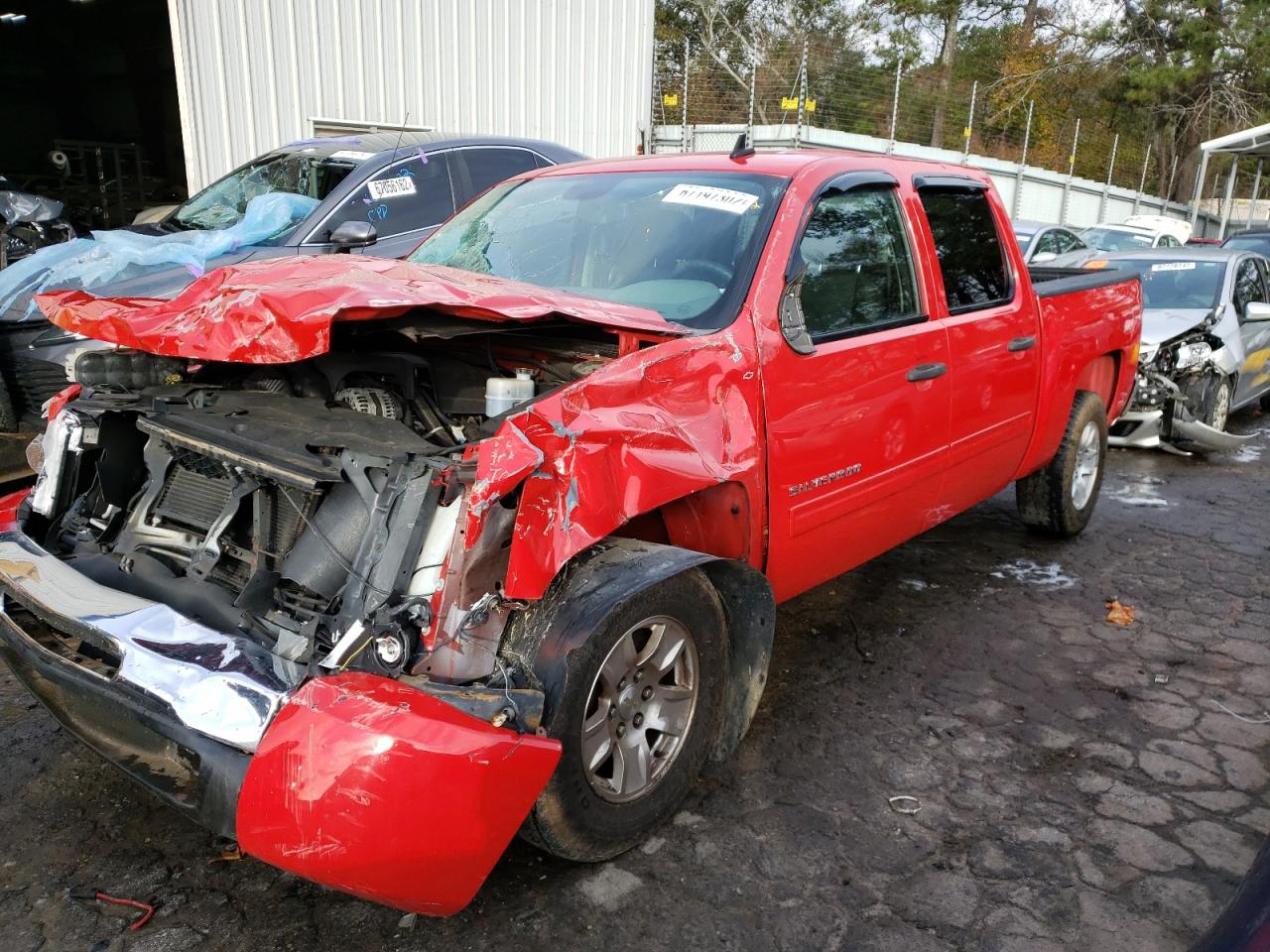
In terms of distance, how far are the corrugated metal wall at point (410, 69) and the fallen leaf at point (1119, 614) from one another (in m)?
8.93

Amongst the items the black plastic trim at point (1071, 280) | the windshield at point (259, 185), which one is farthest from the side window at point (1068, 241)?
the windshield at point (259, 185)

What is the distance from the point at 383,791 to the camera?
74.9 inches

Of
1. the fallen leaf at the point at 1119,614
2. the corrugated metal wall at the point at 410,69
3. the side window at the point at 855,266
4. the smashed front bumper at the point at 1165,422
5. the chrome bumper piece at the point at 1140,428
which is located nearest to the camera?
the side window at the point at 855,266

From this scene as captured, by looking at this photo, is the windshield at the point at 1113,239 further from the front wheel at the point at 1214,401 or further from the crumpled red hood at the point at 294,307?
the crumpled red hood at the point at 294,307

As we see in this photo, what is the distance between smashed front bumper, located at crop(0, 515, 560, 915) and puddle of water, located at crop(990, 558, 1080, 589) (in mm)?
3501

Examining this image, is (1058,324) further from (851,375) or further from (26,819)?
(26,819)

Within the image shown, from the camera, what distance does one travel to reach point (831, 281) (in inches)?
131

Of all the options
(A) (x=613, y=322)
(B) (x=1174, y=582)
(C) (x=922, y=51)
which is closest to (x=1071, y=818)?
(A) (x=613, y=322)

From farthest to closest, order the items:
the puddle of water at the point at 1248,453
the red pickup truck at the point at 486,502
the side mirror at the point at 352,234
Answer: the puddle of water at the point at 1248,453 < the side mirror at the point at 352,234 < the red pickup truck at the point at 486,502

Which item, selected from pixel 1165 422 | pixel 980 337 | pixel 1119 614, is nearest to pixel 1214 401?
pixel 1165 422

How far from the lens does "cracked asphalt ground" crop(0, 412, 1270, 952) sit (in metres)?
2.36

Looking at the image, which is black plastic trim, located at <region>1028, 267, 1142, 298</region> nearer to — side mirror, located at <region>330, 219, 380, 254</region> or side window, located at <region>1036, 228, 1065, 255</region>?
side mirror, located at <region>330, 219, 380, 254</region>

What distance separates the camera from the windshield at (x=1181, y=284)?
26.2 ft

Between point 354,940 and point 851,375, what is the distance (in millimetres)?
2202
